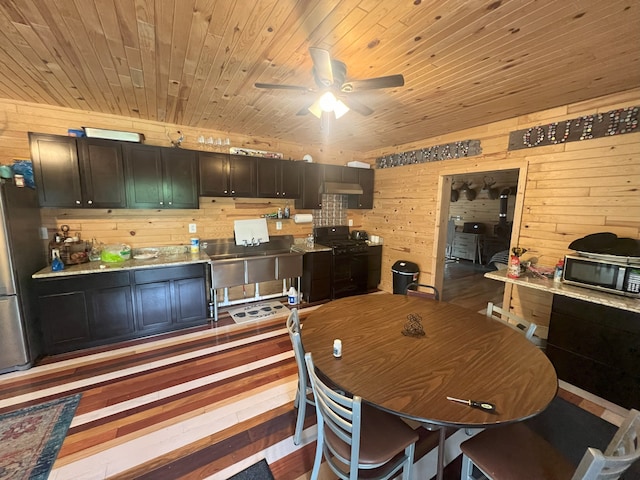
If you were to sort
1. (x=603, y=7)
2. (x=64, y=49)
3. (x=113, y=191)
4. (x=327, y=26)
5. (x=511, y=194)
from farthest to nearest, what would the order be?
(x=511, y=194), (x=113, y=191), (x=64, y=49), (x=327, y=26), (x=603, y=7)

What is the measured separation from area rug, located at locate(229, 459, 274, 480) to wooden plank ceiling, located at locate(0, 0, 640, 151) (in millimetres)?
2681

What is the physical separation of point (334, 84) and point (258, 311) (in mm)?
3119

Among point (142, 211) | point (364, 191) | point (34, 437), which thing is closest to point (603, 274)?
point (364, 191)

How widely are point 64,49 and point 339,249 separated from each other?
12.1 ft

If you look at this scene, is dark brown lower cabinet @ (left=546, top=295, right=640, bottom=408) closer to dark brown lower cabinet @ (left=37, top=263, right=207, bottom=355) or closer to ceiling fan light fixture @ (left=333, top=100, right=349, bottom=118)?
ceiling fan light fixture @ (left=333, top=100, right=349, bottom=118)

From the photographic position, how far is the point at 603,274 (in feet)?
7.38

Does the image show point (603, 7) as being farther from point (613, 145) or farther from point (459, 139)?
point (459, 139)

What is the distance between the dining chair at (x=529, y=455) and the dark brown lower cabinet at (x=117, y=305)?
10.3 feet

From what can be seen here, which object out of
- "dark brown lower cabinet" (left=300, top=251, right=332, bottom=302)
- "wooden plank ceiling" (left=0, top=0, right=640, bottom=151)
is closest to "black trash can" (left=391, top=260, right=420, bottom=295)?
"dark brown lower cabinet" (left=300, top=251, right=332, bottom=302)

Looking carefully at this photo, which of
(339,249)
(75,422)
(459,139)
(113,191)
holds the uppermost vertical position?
(459,139)

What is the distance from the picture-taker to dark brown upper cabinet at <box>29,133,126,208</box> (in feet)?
8.90

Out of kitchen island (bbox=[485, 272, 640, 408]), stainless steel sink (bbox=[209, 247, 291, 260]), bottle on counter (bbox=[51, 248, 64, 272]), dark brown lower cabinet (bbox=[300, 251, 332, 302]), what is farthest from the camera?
dark brown lower cabinet (bbox=[300, 251, 332, 302])

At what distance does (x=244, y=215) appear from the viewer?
4.10 m

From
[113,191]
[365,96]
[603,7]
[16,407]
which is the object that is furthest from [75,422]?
[603,7]
